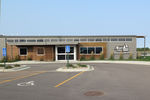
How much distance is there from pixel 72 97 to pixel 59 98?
22.0 inches

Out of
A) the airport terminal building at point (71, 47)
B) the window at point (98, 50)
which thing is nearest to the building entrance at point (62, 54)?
the airport terminal building at point (71, 47)

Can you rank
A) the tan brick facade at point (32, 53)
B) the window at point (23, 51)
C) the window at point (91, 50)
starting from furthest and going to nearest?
1. the window at point (91, 50)
2. the window at point (23, 51)
3. the tan brick facade at point (32, 53)

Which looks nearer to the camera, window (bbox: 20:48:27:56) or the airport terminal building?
the airport terminal building

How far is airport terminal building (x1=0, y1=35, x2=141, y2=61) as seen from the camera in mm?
33906

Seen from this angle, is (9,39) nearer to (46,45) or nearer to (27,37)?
(27,37)

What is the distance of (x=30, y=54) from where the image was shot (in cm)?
3475

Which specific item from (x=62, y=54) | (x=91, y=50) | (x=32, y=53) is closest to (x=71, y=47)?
(x=62, y=54)

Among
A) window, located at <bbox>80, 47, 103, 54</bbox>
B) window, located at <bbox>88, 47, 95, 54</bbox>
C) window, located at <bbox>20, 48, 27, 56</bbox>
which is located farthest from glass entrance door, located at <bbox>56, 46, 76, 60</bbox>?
window, located at <bbox>20, 48, 27, 56</bbox>

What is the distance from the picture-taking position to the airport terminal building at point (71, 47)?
33906mm

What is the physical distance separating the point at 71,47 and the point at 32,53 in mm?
8825

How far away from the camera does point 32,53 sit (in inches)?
1367

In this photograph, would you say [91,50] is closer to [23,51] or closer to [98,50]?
[98,50]

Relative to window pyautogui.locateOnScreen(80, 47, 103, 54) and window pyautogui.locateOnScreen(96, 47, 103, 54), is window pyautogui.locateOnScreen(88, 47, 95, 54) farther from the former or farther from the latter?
window pyautogui.locateOnScreen(96, 47, 103, 54)

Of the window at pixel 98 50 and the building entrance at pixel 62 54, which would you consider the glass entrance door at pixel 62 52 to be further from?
the window at pixel 98 50
